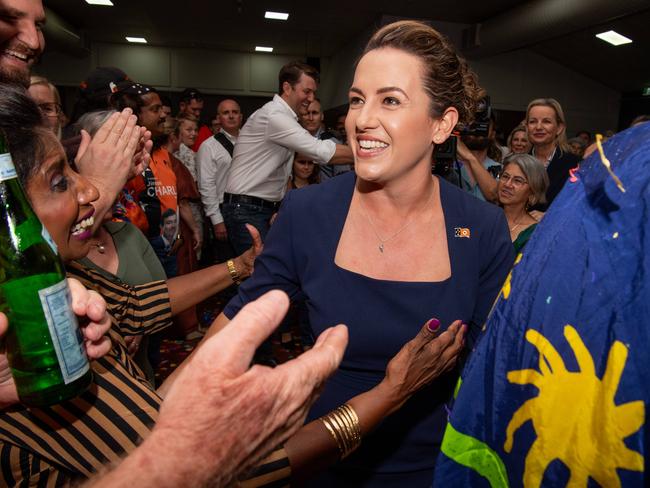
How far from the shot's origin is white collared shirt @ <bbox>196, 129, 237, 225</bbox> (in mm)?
4062

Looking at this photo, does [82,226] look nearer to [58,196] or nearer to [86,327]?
[58,196]

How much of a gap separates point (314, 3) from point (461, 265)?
7.56 m

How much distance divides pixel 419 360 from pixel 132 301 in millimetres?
870

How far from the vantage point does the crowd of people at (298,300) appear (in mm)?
530

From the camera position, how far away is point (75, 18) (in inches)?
353

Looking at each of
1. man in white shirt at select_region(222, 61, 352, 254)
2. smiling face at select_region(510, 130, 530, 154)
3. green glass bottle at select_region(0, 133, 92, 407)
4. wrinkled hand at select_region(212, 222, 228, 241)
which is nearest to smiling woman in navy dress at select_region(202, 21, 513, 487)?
green glass bottle at select_region(0, 133, 92, 407)

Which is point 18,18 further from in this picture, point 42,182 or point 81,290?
point 81,290

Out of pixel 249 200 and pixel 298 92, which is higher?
pixel 298 92

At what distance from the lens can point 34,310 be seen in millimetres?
764

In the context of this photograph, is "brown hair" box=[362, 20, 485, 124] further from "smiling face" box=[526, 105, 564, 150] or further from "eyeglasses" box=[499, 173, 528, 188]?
"smiling face" box=[526, 105, 564, 150]

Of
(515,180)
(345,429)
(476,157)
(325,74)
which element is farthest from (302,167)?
(325,74)

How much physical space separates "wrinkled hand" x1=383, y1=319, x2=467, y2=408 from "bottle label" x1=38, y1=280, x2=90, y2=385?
642 mm

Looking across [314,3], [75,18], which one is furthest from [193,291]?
[75,18]

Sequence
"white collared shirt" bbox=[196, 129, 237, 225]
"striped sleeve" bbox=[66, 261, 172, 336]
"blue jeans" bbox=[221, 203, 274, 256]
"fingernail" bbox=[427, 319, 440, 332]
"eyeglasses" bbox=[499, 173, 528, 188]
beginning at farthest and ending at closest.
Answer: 1. "white collared shirt" bbox=[196, 129, 237, 225]
2. "blue jeans" bbox=[221, 203, 274, 256]
3. "eyeglasses" bbox=[499, 173, 528, 188]
4. "striped sleeve" bbox=[66, 261, 172, 336]
5. "fingernail" bbox=[427, 319, 440, 332]
